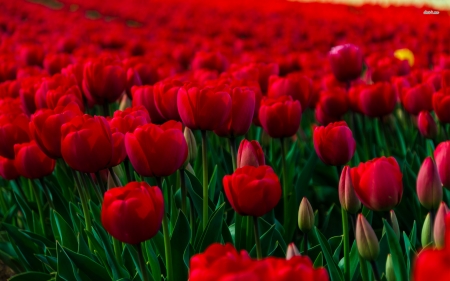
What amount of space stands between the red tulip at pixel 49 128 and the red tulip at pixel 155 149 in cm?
28

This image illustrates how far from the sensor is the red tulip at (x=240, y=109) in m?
1.74

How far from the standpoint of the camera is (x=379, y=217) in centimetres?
234

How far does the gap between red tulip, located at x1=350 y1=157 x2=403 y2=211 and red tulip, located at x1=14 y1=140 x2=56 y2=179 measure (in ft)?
3.39

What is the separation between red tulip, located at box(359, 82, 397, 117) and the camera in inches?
91.3

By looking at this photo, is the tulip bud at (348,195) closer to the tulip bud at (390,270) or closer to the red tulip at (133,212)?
the tulip bud at (390,270)

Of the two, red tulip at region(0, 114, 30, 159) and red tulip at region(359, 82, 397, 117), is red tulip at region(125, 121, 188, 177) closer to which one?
red tulip at region(0, 114, 30, 159)

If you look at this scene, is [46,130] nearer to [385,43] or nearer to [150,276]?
[150,276]

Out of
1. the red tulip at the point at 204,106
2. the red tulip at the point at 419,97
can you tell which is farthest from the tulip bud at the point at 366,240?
the red tulip at the point at 419,97

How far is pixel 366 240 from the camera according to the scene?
127 cm

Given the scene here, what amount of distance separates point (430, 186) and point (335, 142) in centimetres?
33

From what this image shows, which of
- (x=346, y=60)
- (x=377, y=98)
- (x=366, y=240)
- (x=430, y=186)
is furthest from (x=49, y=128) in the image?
(x=346, y=60)

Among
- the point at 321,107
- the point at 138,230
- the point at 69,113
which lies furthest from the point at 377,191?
the point at 321,107

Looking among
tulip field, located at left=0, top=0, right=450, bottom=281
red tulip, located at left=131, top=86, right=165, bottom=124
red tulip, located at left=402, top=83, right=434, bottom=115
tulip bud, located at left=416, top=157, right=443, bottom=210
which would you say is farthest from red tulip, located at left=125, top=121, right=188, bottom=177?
red tulip, located at left=402, top=83, right=434, bottom=115

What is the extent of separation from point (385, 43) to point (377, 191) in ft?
14.9
